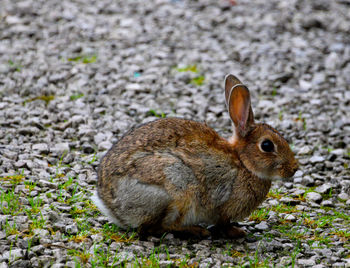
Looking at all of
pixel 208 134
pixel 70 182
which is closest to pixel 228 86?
pixel 208 134

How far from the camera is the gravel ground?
5.96 meters

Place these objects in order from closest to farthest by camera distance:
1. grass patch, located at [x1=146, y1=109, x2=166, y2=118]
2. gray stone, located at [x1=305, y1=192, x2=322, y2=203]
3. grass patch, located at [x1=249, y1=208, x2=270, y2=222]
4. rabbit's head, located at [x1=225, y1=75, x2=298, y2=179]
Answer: rabbit's head, located at [x1=225, y1=75, x2=298, y2=179]
grass patch, located at [x1=249, y1=208, x2=270, y2=222]
gray stone, located at [x1=305, y1=192, x2=322, y2=203]
grass patch, located at [x1=146, y1=109, x2=166, y2=118]

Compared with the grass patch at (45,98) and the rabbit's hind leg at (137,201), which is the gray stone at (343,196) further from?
the grass patch at (45,98)

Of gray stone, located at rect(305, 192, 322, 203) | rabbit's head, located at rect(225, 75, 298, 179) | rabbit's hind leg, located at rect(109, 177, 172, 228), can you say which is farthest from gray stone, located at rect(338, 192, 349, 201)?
rabbit's hind leg, located at rect(109, 177, 172, 228)

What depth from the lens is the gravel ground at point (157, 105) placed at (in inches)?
235

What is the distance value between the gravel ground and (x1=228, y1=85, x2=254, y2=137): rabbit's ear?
1.19 metres

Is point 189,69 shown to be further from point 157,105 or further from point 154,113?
point 154,113

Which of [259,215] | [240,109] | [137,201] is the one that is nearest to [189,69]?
[240,109]

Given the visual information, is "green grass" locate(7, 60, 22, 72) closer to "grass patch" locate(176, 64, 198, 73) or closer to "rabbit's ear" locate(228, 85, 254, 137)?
"grass patch" locate(176, 64, 198, 73)

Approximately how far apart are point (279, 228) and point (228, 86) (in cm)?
182

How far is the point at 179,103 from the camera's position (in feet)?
32.6

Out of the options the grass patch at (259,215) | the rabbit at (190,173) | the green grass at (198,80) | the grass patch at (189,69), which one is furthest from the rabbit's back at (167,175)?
the grass patch at (189,69)

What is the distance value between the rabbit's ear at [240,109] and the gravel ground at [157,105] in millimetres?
1187

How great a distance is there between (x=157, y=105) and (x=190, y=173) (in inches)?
152
